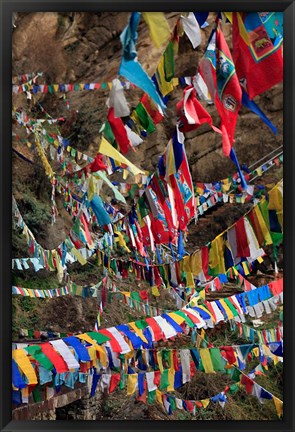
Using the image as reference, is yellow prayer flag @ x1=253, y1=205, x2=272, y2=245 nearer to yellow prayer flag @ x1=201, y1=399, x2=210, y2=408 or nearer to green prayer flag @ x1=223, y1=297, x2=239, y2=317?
green prayer flag @ x1=223, y1=297, x2=239, y2=317

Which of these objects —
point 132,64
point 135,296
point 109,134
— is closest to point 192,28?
point 132,64

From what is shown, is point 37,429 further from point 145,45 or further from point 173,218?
point 145,45

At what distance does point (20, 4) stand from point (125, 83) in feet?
1.18

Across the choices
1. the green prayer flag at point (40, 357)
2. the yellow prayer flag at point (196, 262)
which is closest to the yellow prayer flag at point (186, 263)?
the yellow prayer flag at point (196, 262)

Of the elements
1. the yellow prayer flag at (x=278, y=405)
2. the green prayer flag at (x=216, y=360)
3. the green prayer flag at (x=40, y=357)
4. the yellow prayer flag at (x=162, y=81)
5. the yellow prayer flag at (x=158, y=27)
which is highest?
the yellow prayer flag at (x=158, y=27)

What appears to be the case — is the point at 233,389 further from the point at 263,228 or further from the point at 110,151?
the point at 110,151

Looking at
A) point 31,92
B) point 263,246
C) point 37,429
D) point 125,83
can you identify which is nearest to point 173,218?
point 263,246

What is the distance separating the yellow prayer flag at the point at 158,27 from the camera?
1190 mm

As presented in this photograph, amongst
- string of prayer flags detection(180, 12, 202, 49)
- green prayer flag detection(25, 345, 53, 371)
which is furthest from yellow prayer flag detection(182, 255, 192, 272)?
string of prayer flags detection(180, 12, 202, 49)

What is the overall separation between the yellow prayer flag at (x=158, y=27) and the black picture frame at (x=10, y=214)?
48mm

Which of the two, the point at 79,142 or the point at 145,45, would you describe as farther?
→ the point at 79,142

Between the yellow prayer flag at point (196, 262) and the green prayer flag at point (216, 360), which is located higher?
the yellow prayer flag at point (196, 262)

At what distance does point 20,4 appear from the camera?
1239 mm

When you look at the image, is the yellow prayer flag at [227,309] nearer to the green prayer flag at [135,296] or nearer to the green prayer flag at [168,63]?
the green prayer flag at [135,296]
